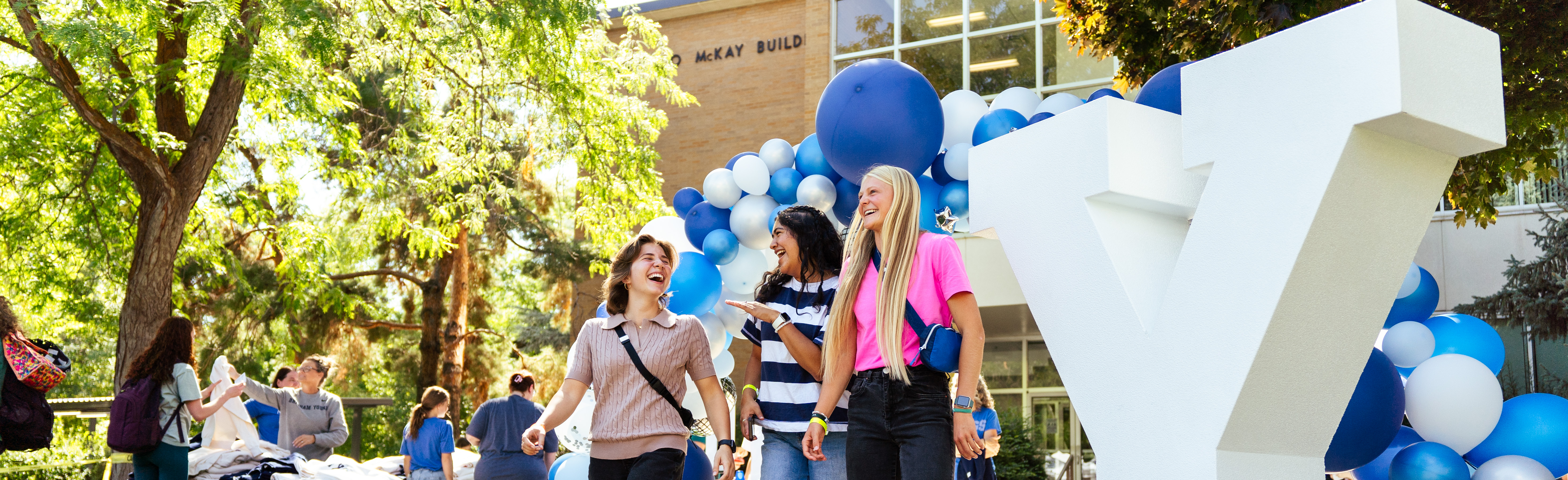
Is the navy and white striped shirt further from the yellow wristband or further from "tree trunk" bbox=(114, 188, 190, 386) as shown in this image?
"tree trunk" bbox=(114, 188, 190, 386)

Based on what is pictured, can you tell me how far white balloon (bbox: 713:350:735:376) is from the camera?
7.40m

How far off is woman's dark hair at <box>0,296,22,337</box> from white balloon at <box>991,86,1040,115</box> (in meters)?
5.03

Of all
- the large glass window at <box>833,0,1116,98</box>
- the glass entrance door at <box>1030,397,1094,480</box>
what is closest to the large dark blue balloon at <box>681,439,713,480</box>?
the large glass window at <box>833,0,1116,98</box>

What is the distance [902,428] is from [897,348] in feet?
0.75

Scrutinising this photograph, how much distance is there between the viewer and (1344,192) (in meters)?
2.59

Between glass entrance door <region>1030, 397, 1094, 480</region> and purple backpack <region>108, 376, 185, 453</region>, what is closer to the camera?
purple backpack <region>108, 376, 185, 453</region>

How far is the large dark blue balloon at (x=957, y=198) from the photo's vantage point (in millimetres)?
6082

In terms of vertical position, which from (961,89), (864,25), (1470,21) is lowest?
(1470,21)

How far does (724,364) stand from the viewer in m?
7.52

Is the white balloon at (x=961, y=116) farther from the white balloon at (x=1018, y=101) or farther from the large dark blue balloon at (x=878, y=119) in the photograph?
the large dark blue balloon at (x=878, y=119)

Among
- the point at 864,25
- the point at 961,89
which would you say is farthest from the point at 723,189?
the point at 864,25

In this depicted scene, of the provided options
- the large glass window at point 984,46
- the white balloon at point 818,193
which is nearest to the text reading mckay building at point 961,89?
the large glass window at point 984,46

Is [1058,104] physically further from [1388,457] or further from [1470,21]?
[1388,457]

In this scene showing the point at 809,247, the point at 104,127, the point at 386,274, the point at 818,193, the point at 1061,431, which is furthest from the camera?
the point at 386,274
